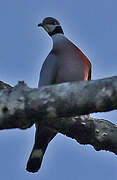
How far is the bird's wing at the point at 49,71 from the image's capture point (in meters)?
4.43

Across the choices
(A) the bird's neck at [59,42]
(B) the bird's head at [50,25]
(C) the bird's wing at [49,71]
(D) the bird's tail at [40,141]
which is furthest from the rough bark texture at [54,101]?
(B) the bird's head at [50,25]

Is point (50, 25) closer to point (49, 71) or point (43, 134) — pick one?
point (49, 71)

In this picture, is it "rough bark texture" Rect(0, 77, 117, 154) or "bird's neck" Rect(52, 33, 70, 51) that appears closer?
"rough bark texture" Rect(0, 77, 117, 154)

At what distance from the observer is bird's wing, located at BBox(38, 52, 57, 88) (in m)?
4.43

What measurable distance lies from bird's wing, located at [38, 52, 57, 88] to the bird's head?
2.65 ft

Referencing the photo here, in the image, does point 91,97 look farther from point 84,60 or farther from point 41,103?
point 84,60

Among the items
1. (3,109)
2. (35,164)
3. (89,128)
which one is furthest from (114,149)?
(3,109)

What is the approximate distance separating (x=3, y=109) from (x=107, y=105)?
1.69ft

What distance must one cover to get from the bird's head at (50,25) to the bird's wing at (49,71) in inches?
31.8

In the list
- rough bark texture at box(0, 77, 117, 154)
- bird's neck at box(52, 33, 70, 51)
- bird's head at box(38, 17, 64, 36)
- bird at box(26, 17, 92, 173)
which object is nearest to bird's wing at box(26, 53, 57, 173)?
bird at box(26, 17, 92, 173)

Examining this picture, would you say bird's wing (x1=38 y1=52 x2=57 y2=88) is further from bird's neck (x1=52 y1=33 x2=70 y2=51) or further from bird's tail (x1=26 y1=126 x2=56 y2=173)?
bird's tail (x1=26 y1=126 x2=56 y2=173)

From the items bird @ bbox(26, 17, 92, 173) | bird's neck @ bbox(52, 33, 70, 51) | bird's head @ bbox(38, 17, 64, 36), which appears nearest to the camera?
bird @ bbox(26, 17, 92, 173)

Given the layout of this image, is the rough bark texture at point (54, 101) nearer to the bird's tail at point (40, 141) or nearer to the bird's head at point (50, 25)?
the bird's tail at point (40, 141)

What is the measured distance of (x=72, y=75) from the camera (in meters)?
4.43
